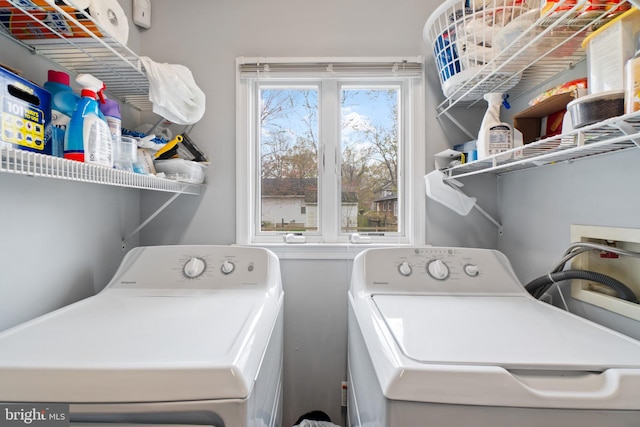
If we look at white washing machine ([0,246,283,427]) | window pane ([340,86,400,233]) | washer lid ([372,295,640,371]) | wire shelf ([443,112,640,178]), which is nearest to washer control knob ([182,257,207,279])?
white washing machine ([0,246,283,427])

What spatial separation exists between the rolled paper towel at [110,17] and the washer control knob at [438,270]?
1.39 metres

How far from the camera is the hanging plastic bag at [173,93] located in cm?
121

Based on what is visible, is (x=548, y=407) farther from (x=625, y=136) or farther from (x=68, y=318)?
(x=68, y=318)

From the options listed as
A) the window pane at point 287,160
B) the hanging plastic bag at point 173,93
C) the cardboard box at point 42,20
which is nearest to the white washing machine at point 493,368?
the window pane at point 287,160

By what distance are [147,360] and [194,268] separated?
25.6 inches

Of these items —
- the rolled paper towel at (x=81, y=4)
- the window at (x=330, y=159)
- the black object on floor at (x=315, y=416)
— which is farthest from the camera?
the window at (x=330, y=159)

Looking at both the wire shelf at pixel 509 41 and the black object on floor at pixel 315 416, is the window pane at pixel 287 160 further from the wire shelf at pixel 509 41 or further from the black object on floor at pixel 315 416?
the black object on floor at pixel 315 416

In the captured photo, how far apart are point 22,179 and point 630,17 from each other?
1787 millimetres

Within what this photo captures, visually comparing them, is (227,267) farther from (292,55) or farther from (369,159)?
(292,55)

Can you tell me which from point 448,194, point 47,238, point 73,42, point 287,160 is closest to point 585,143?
point 448,194

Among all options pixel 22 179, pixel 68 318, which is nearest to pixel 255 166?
pixel 22 179

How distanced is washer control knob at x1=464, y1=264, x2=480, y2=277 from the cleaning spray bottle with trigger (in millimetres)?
1327

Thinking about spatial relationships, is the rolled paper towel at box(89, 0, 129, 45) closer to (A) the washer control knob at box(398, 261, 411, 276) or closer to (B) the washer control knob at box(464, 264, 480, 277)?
(A) the washer control knob at box(398, 261, 411, 276)

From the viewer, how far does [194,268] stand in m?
1.26
